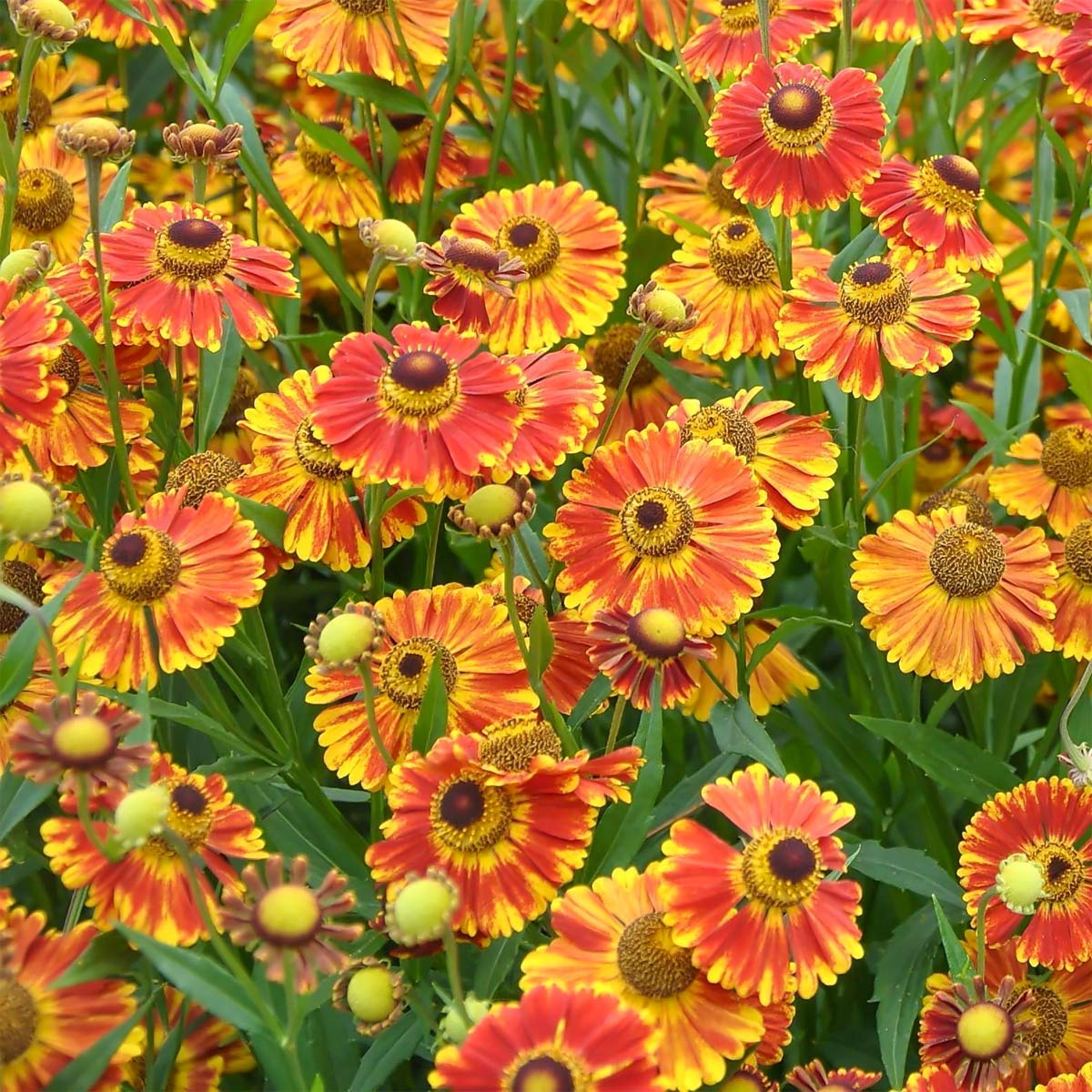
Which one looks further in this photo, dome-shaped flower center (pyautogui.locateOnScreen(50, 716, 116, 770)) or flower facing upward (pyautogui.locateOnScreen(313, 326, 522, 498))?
flower facing upward (pyautogui.locateOnScreen(313, 326, 522, 498))

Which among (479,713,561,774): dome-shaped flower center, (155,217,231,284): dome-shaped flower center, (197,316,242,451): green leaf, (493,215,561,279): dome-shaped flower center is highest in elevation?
(155,217,231,284): dome-shaped flower center

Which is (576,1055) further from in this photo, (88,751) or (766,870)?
(88,751)

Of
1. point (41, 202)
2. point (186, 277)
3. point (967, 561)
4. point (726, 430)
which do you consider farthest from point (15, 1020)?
point (41, 202)

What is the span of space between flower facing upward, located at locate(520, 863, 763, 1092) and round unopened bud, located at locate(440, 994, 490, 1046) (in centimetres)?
6

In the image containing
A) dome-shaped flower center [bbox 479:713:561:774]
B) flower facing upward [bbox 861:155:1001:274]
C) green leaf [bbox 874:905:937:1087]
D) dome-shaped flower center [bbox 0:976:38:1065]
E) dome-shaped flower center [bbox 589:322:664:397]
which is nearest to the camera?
dome-shaped flower center [bbox 0:976:38:1065]

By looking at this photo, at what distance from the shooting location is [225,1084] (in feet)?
4.28

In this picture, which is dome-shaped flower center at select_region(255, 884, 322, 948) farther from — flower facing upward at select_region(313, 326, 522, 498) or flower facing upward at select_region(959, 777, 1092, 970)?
flower facing upward at select_region(959, 777, 1092, 970)

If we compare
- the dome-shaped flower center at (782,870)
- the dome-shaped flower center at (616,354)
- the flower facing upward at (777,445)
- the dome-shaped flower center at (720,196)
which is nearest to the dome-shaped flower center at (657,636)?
the dome-shaped flower center at (782,870)

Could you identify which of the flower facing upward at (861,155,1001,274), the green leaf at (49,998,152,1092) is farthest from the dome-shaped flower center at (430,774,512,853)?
the flower facing upward at (861,155,1001,274)

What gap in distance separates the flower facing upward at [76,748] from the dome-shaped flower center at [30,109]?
2.93 feet

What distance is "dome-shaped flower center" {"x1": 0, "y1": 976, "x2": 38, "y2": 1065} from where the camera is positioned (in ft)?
3.07

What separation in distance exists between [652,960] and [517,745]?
0.17 m

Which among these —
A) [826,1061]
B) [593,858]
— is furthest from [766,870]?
[826,1061]

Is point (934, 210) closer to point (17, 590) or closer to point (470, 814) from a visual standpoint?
point (470, 814)
